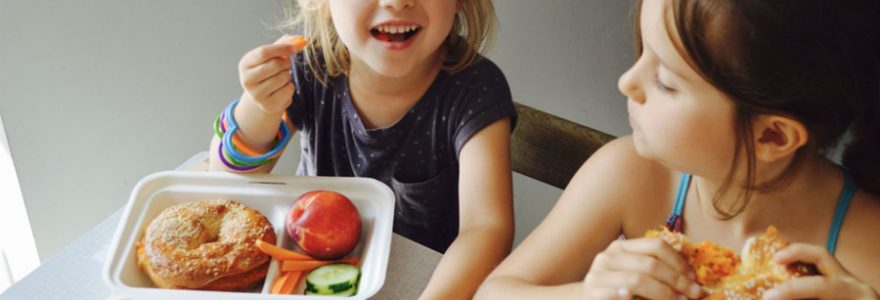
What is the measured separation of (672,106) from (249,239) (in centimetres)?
60

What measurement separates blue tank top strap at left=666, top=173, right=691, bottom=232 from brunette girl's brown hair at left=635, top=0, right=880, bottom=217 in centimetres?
25

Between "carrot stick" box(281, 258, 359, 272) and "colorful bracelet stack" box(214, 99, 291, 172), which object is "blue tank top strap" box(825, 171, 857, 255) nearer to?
"carrot stick" box(281, 258, 359, 272)

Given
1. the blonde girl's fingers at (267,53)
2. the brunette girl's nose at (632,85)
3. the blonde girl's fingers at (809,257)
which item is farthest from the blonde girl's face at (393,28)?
the blonde girl's fingers at (809,257)

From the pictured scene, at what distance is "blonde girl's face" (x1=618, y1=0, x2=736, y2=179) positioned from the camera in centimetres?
84

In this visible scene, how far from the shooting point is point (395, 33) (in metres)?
1.33

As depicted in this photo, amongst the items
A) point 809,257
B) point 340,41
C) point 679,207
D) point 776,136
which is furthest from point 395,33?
point 809,257

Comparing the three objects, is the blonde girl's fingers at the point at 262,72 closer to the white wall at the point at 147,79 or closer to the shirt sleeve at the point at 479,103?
the shirt sleeve at the point at 479,103

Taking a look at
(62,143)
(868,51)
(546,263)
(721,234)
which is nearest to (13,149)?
(62,143)

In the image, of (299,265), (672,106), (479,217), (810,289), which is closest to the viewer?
(810,289)

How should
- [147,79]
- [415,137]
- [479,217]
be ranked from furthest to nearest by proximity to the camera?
1. [147,79]
2. [415,137]
3. [479,217]

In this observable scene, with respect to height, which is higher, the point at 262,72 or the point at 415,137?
the point at 262,72

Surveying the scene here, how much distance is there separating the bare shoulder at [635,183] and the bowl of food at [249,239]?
328mm

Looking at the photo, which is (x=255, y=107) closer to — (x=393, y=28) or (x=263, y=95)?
(x=263, y=95)

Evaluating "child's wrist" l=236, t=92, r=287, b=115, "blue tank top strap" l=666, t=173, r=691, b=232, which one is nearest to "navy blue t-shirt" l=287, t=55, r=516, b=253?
"child's wrist" l=236, t=92, r=287, b=115
